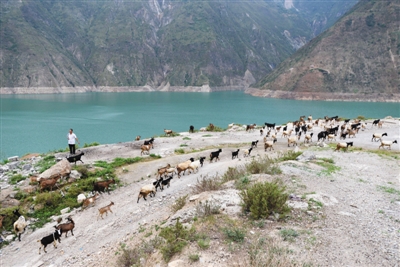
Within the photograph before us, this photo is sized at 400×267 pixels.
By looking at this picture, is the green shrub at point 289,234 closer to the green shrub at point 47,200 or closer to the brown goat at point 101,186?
the brown goat at point 101,186

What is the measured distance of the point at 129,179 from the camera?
15172 mm

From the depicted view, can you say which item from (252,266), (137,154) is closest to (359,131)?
(137,154)

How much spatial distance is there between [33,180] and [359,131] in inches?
1115

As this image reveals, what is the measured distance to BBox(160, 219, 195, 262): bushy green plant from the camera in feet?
20.5

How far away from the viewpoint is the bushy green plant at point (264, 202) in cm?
741

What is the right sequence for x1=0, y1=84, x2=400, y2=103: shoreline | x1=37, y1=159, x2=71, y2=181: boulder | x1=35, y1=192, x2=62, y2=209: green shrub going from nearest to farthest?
x1=35, y1=192, x2=62, y2=209: green shrub < x1=37, y1=159, x2=71, y2=181: boulder < x1=0, y1=84, x2=400, y2=103: shoreline

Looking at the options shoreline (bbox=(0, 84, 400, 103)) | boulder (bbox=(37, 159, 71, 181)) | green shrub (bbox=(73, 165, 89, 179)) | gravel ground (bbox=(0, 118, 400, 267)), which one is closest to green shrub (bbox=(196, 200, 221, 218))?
gravel ground (bbox=(0, 118, 400, 267))

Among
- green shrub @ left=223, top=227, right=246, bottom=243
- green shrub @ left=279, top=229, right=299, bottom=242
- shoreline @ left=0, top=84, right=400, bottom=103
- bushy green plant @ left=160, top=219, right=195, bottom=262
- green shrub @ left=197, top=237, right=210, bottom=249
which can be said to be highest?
green shrub @ left=279, top=229, right=299, bottom=242

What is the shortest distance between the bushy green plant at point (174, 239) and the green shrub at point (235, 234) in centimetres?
81

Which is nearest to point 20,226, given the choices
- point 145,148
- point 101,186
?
point 101,186

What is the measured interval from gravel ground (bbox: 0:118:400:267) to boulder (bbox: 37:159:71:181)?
270 centimetres

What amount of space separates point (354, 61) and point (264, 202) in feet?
429

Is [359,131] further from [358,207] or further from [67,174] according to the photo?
[67,174]

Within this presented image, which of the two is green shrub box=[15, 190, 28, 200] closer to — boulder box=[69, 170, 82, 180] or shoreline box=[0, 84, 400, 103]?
boulder box=[69, 170, 82, 180]
